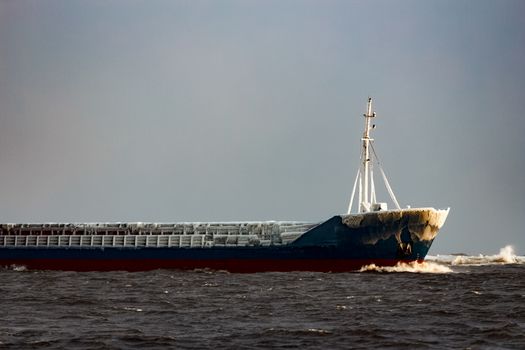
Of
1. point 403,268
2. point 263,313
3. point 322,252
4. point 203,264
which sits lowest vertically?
point 263,313

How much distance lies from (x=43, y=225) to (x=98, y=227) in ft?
19.5

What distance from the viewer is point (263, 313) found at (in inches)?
1136

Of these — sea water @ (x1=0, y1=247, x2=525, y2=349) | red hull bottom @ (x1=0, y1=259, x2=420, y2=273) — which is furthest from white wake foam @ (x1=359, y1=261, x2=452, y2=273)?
sea water @ (x1=0, y1=247, x2=525, y2=349)

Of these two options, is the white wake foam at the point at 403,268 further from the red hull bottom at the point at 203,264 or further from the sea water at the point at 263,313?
the sea water at the point at 263,313

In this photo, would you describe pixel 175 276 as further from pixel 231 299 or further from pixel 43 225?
pixel 43 225

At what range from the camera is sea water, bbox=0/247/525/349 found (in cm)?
2259

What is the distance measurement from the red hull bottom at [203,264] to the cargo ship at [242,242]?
0.24ft

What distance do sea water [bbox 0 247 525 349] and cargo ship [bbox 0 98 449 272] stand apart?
5.36 metres

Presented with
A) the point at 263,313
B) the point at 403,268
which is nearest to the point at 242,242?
the point at 403,268

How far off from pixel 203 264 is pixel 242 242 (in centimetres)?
348

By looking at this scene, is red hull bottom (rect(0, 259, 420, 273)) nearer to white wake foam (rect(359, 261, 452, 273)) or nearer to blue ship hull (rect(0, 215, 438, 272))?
blue ship hull (rect(0, 215, 438, 272))

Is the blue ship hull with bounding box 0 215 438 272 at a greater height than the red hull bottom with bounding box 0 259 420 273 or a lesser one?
greater

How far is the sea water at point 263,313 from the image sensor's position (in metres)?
22.6

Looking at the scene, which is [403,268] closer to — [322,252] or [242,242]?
[322,252]
